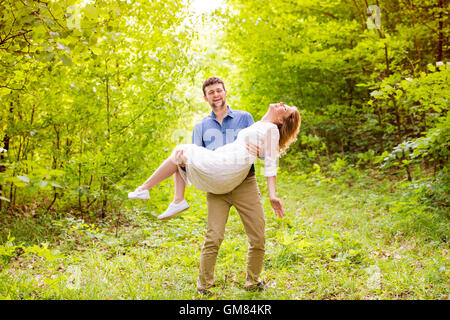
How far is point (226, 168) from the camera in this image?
312cm

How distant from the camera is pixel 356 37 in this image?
865 cm

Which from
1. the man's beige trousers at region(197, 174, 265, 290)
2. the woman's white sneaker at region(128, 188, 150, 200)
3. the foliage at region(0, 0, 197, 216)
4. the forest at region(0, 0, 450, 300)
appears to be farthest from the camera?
the foliage at region(0, 0, 197, 216)

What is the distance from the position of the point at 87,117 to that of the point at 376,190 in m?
5.28

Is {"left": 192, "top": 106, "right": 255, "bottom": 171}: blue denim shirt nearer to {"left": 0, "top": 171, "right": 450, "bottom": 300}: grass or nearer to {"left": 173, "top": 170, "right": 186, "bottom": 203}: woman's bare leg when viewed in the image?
{"left": 173, "top": 170, "right": 186, "bottom": 203}: woman's bare leg

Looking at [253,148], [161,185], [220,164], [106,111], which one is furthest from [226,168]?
[106,111]

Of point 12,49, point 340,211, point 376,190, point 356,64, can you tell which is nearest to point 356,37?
point 356,64

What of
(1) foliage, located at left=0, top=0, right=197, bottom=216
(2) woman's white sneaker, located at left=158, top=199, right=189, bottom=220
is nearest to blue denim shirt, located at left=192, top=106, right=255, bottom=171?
(2) woman's white sneaker, located at left=158, top=199, right=189, bottom=220

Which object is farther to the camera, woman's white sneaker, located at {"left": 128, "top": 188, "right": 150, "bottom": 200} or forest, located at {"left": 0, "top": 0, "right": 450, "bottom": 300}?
forest, located at {"left": 0, "top": 0, "right": 450, "bottom": 300}

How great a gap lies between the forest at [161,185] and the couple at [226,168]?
0.52 m

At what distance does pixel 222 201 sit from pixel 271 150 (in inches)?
25.1

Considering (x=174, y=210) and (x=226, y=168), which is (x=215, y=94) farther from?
(x=174, y=210)

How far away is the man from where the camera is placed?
343 centimetres

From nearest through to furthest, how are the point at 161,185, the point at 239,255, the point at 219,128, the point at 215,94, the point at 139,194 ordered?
the point at 139,194, the point at 215,94, the point at 219,128, the point at 239,255, the point at 161,185
